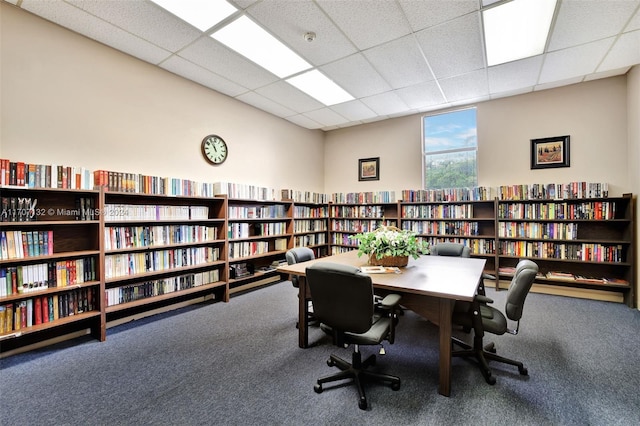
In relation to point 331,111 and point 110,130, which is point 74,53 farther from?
point 331,111

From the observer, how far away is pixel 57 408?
179cm

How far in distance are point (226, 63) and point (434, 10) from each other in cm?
238

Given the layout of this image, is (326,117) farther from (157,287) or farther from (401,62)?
(157,287)

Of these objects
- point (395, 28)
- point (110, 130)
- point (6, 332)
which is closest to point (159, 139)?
point (110, 130)

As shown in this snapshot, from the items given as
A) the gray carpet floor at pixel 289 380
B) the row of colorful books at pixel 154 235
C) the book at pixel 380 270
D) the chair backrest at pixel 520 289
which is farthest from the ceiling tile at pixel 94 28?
the chair backrest at pixel 520 289

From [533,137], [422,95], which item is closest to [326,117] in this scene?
[422,95]

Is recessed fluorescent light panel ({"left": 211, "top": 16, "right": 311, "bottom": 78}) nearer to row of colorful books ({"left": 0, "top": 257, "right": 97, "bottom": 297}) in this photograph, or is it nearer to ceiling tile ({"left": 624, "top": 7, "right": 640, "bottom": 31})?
row of colorful books ({"left": 0, "top": 257, "right": 97, "bottom": 297})

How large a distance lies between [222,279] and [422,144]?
4.37 metres

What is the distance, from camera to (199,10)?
2.52 m

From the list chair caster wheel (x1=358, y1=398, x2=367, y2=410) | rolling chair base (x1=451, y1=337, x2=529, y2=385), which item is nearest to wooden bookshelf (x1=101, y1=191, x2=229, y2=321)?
chair caster wheel (x1=358, y1=398, x2=367, y2=410)

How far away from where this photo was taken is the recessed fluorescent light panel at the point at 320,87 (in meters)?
3.81

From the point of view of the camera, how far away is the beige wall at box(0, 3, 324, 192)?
100.0 inches

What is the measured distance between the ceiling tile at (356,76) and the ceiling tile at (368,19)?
369 millimetres

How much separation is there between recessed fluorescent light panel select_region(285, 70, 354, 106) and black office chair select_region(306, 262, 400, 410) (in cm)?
297
